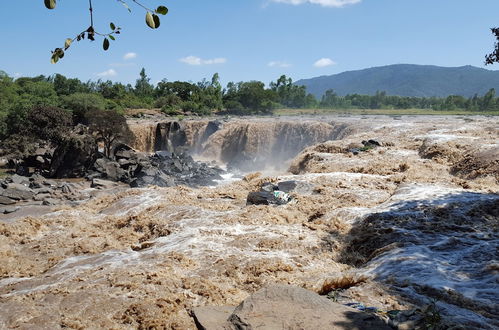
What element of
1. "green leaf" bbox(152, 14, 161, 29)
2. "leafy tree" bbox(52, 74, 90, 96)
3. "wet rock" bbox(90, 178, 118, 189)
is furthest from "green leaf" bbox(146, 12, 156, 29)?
"leafy tree" bbox(52, 74, 90, 96)

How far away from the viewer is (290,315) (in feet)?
16.6

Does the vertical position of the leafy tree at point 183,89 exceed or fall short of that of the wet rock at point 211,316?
it exceeds it

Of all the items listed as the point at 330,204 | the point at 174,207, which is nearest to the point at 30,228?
the point at 174,207

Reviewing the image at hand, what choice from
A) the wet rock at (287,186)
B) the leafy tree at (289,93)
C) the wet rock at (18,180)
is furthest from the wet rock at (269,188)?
the leafy tree at (289,93)

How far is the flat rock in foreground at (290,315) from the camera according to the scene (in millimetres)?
4738

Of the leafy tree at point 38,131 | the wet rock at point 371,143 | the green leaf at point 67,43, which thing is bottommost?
the wet rock at point 371,143

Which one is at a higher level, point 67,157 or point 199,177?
point 67,157

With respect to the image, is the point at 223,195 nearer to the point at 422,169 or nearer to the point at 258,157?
the point at 422,169

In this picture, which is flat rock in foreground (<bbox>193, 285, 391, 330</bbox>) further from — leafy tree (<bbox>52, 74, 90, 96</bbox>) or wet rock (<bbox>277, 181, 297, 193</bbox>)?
leafy tree (<bbox>52, 74, 90, 96</bbox>)

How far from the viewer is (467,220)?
952cm

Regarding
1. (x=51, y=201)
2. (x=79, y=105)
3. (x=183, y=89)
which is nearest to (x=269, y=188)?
(x=51, y=201)

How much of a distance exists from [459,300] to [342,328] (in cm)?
244

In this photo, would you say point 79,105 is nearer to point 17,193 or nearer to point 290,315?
A: point 17,193

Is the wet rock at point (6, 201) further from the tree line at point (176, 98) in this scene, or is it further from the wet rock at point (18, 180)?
the tree line at point (176, 98)
